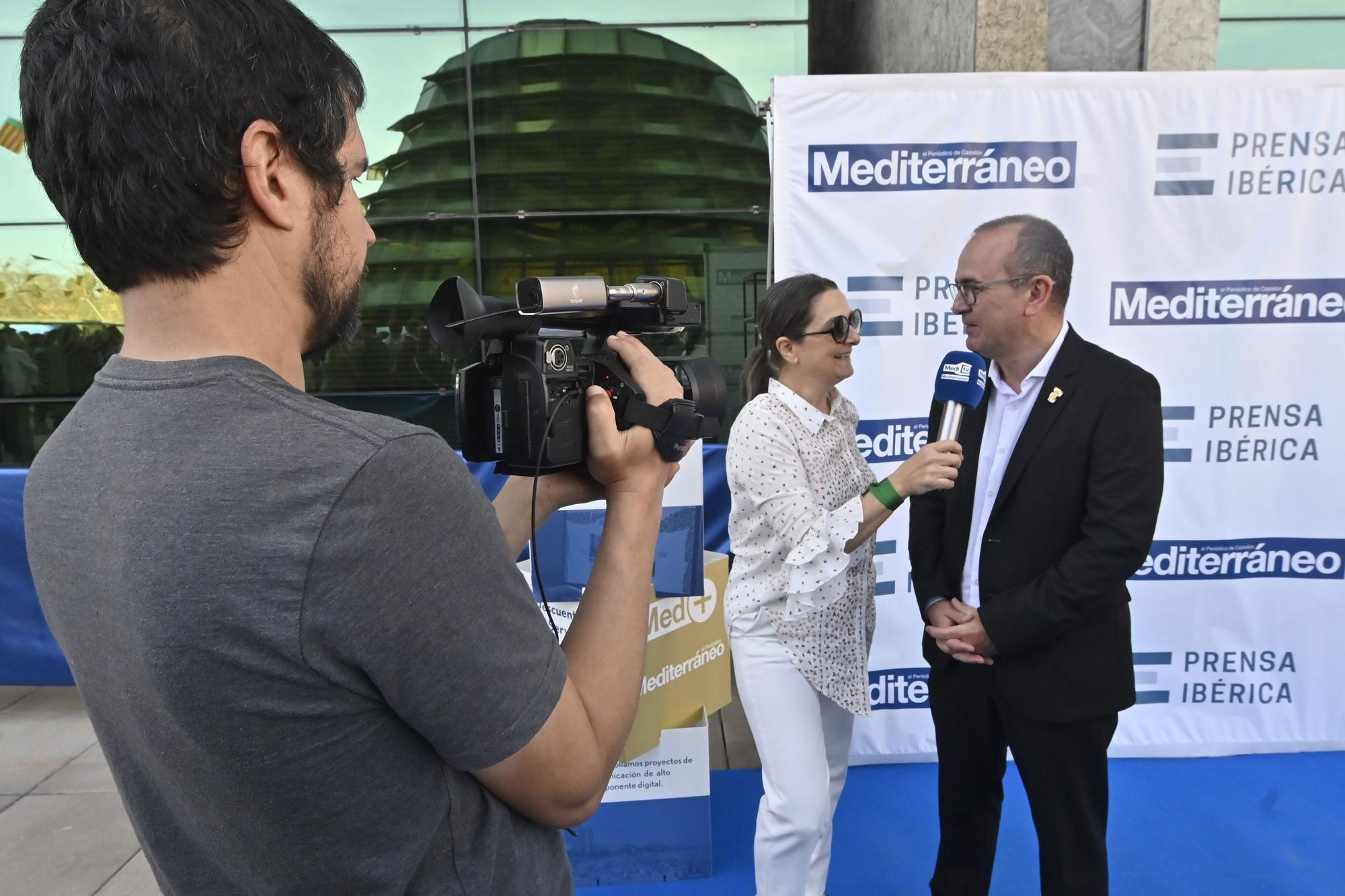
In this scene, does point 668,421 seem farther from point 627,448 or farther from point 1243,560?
point 1243,560

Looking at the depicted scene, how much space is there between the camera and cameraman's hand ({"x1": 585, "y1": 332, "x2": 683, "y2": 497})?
1041 millimetres

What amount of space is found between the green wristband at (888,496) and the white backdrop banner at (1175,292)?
123 centimetres

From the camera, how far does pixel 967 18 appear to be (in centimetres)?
382

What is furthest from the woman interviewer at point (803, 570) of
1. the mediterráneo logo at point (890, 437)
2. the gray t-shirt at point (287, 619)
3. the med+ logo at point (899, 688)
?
the gray t-shirt at point (287, 619)

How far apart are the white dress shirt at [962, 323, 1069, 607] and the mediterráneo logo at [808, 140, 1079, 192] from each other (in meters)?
1.22

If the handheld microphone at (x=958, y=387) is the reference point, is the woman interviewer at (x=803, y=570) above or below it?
below

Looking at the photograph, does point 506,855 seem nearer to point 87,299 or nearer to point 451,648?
point 451,648

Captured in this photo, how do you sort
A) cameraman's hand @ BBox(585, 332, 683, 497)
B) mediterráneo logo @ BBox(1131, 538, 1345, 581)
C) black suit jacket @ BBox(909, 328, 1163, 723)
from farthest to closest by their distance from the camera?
mediterráneo logo @ BBox(1131, 538, 1345, 581)
black suit jacket @ BBox(909, 328, 1163, 723)
cameraman's hand @ BBox(585, 332, 683, 497)

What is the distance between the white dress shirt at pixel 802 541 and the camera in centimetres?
241

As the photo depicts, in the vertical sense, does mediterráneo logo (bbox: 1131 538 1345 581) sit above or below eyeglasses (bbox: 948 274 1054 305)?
below

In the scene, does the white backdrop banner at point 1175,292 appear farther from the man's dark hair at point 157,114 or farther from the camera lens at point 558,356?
the man's dark hair at point 157,114

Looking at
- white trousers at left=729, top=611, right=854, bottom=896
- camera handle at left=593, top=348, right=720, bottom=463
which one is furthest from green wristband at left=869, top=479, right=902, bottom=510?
camera handle at left=593, top=348, right=720, bottom=463

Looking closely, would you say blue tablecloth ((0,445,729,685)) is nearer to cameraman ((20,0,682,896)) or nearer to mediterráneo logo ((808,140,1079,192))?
mediterráneo logo ((808,140,1079,192))

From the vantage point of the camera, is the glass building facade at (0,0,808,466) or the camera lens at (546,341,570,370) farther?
the glass building facade at (0,0,808,466)
